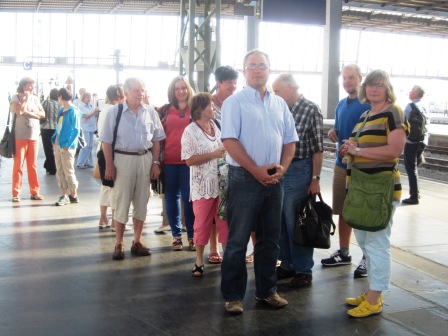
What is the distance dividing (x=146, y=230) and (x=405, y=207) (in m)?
4.24

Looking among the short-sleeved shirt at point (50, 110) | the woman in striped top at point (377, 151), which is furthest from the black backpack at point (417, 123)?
the short-sleeved shirt at point (50, 110)

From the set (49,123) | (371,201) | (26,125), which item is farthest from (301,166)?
(49,123)

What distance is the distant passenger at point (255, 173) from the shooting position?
4367mm

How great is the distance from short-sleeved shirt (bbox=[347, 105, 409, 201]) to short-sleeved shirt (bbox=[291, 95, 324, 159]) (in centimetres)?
73

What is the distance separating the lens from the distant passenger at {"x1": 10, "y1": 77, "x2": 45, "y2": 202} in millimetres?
9250

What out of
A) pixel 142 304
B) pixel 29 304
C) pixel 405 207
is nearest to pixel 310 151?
pixel 142 304

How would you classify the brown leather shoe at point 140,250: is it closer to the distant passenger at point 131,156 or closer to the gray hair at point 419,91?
the distant passenger at point 131,156

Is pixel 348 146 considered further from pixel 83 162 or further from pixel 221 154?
pixel 83 162

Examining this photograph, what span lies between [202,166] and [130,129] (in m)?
0.93

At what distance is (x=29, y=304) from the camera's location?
15.2 ft

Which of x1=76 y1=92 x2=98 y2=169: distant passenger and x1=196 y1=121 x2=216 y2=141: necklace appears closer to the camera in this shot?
x1=196 y1=121 x2=216 y2=141: necklace

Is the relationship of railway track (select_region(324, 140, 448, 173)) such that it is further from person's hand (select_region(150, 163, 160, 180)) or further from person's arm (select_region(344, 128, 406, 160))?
person's arm (select_region(344, 128, 406, 160))

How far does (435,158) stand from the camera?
54.3 feet

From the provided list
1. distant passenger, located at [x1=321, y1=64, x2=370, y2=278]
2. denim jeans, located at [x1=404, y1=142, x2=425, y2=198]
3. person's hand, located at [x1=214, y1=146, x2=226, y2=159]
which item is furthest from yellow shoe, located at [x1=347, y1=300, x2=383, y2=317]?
denim jeans, located at [x1=404, y1=142, x2=425, y2=198]
